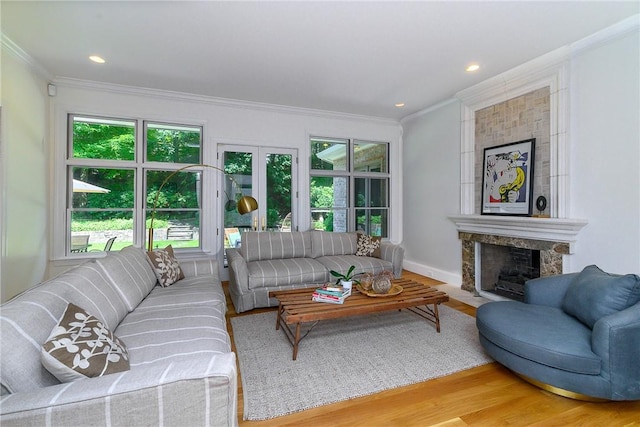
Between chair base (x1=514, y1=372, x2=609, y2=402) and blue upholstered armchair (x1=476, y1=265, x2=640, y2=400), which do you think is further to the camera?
chair base (x1=514, y1=372, x2=609, y2=402)

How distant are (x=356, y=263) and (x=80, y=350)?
9.88ft

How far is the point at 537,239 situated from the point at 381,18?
111 inches

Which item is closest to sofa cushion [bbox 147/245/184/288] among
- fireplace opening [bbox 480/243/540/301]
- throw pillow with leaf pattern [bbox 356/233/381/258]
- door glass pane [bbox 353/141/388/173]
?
throw pillow with leaf pattern [bbox 356/233/381/258]

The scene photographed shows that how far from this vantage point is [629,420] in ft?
5.44

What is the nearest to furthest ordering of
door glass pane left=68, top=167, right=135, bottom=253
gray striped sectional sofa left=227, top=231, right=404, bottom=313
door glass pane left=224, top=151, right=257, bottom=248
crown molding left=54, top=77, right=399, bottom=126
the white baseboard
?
gray striped sectional sofa left=227, top=231, right=404, bottom=313, crown molding left=54, top=77, right=399, bottom=126, door glass pane left=68, top=167, right=135, bottom=253, the white baseboard, door glass pane left=224, top=151, right=257, bottom=248

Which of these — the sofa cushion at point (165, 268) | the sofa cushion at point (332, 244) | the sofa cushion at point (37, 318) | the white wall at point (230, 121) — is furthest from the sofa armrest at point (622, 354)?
the white wall at point (230, 121)

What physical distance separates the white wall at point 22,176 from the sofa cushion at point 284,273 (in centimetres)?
238

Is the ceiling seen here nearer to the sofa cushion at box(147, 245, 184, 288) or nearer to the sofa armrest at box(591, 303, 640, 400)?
the sofa cushion at box(147, 245, 184, 288)

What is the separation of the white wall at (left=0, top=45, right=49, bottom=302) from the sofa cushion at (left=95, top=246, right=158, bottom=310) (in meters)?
1.45

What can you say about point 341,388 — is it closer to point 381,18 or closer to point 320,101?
point 381,18

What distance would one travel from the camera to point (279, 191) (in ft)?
16.0

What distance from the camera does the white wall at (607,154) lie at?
8.46 ft

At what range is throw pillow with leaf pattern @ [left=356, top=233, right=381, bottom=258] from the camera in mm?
4285

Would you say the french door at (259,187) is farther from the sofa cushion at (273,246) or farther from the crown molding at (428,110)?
the crown molding at (428,110)
